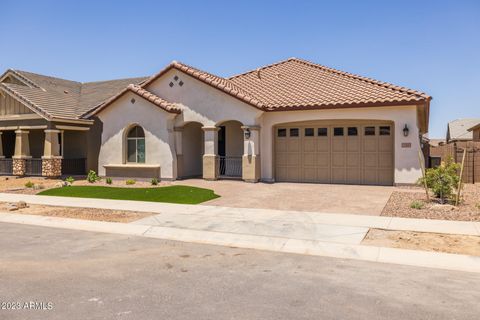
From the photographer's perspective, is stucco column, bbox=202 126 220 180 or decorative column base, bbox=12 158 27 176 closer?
stucco column, bbox=202 126 220 180

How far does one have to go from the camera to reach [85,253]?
752 cm

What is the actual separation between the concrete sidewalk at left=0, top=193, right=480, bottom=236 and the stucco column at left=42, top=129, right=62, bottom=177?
9837mm

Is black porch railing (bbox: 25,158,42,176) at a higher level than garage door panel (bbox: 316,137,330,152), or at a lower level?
lower

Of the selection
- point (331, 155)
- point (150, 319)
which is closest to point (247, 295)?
point (150, 319)

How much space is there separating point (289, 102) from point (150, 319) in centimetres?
1553

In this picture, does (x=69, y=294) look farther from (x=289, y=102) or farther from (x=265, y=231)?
(x=289, y=102)

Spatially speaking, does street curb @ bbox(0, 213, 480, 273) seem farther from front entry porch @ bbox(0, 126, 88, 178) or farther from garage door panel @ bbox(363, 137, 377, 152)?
front entry porch @ bbox(0, 126, 88, 178)

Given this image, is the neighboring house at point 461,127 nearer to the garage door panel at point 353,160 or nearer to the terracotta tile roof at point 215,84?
the garage door panel at point 353,160

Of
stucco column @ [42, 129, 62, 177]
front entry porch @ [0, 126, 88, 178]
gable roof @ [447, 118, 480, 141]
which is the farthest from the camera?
gable roof @ [447, 118, 480, 141]

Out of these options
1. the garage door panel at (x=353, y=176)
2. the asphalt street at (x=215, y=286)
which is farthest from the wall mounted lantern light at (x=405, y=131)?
the asphalt street at (x=215, y=286)

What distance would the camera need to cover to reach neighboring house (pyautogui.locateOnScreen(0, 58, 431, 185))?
17.4m

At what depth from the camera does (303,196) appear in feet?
47.8

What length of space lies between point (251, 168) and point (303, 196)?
191 inches

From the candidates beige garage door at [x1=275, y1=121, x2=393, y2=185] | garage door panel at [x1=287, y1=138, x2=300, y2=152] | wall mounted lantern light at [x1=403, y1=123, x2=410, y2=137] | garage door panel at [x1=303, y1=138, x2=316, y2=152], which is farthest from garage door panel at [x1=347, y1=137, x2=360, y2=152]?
garage door panel at [x1=287, y1=138, x2=300, y2=152]
